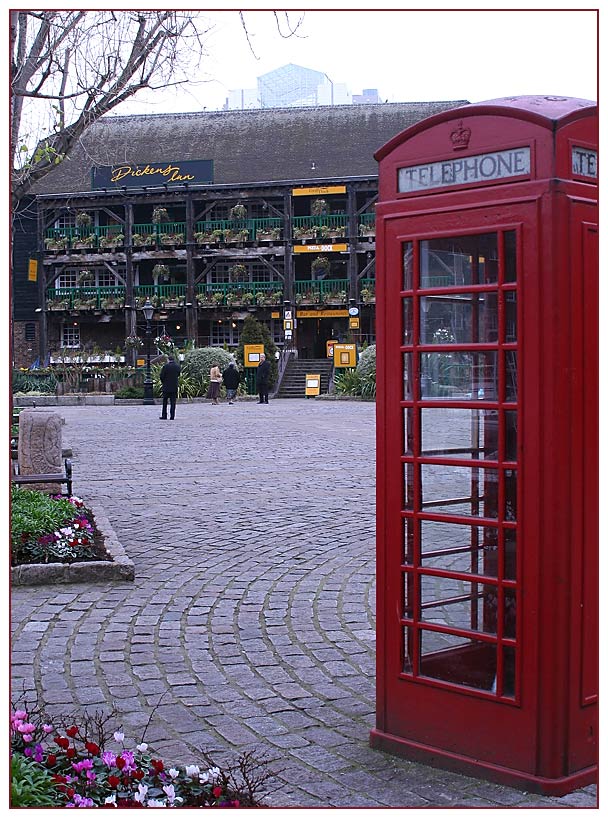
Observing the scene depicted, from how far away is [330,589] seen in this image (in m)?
6.75

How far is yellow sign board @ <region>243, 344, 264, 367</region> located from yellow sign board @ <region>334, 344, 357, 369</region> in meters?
3.41

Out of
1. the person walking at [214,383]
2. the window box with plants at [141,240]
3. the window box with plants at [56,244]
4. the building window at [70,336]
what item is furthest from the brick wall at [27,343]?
the person walking at [214,383]

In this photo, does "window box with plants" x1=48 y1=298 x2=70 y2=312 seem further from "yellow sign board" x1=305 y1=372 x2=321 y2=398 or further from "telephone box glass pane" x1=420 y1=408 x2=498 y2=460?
"telephone box glass pane" x1=420 y1=408 x2=498 y2=460

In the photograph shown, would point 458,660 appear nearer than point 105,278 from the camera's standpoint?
Yes

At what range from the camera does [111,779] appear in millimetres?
3215

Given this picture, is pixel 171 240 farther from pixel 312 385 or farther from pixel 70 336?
pixel 312 385

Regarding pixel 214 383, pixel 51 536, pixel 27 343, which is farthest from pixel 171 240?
pixel 51 536

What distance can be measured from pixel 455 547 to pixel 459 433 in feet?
1.53

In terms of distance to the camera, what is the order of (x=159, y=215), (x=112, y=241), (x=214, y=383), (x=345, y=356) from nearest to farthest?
(x=214, y=383) < (x=345, y=356) < (x=159, y=215) < (x=112, y=241)

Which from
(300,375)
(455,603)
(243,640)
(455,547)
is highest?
(300,375)

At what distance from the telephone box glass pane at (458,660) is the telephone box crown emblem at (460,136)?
189 cm

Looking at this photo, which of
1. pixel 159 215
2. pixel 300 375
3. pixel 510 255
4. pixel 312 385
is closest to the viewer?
pixel 510 255

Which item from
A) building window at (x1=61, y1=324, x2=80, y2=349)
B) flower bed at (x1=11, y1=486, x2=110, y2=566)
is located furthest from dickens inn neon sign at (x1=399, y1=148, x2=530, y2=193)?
building window at (x1=61, y1=324, x2=80, y2=349)

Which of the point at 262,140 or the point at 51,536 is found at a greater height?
the point at 262,140
